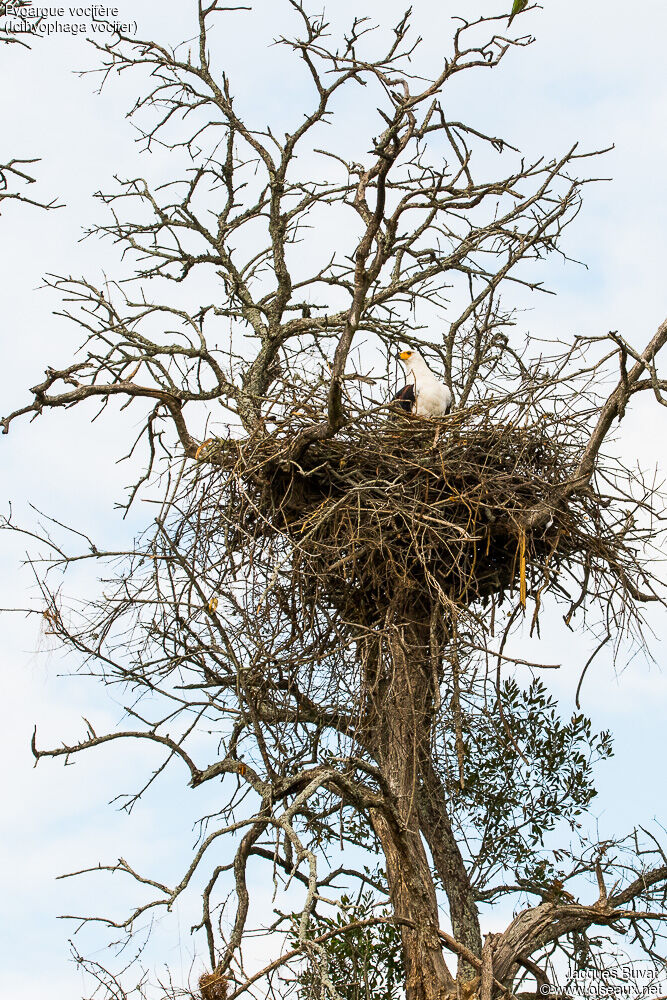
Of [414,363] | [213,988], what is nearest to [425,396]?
[414,363]

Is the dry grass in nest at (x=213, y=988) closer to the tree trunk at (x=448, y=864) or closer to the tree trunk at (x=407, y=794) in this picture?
the tree trunk at (x=407, y=794)

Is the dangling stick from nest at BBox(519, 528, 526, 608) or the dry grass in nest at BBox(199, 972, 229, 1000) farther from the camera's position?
the dangling stick from nest at BBox(519, 528, 526, 608)

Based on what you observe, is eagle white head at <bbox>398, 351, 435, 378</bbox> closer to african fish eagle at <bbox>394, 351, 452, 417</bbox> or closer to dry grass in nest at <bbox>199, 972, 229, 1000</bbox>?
african fish eagle at <bbox>394, 351, 452, 417</bbox>

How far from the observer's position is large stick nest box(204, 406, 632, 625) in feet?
19.6

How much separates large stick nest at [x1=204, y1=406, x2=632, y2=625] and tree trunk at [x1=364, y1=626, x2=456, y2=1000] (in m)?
0.35

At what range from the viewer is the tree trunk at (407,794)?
222 inches

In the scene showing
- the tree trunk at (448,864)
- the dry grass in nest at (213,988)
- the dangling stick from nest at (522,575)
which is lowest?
the dry grass in nest at (213,988)

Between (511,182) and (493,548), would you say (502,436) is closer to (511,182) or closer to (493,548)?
(493,548)

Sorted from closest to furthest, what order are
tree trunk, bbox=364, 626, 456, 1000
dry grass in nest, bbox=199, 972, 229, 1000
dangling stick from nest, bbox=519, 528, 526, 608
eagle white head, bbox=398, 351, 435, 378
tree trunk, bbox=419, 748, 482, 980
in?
dry grass in nest, bbox=199, 972, 229, 1000 < dangling stick from nest, bbox=519, 528, 526, 608 < tree trunk, bbox=364, 626, 456, 1000 < tree trunk, bbox=419, 748, 482, 980 < eagle white head, bbox=398, 351, 435, 378

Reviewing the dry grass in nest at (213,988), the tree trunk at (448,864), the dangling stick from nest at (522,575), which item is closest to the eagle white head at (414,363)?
the dangling stick from nest at (522,575)

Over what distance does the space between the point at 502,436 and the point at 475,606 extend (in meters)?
1.02

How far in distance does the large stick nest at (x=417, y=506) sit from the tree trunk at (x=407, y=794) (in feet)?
1.13

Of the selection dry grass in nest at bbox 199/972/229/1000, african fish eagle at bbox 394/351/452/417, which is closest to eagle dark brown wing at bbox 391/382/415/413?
african fish eagle at bbox 394/351/452/417

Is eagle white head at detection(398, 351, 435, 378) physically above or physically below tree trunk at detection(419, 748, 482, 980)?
above
